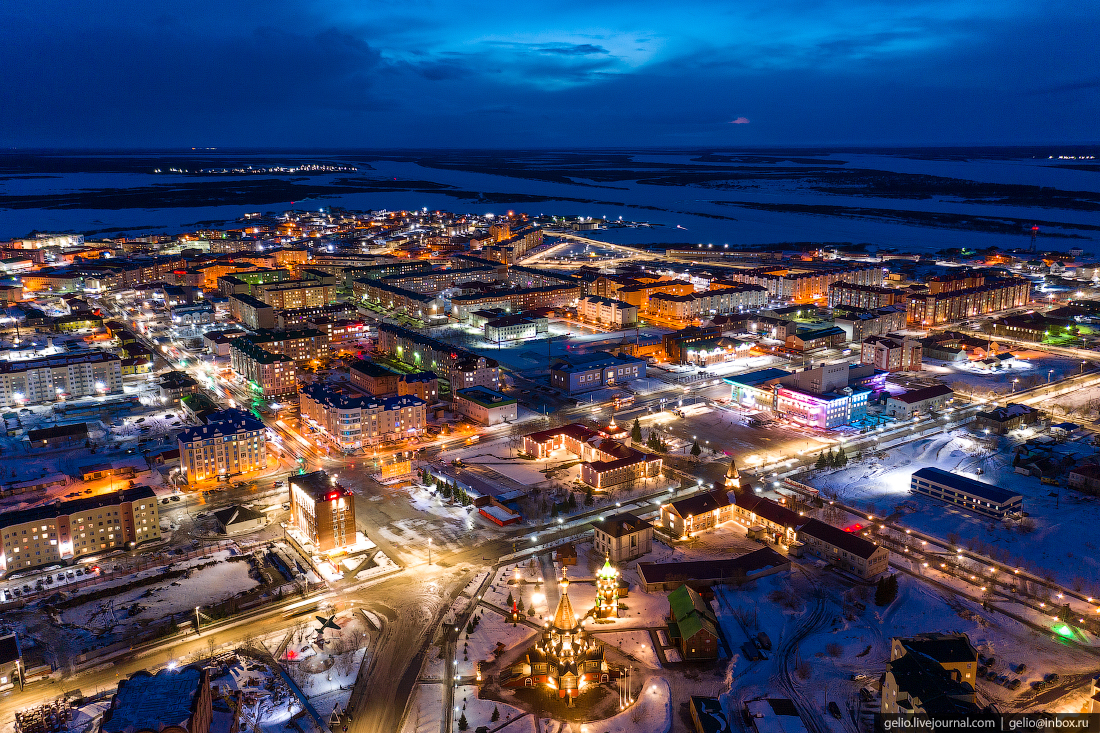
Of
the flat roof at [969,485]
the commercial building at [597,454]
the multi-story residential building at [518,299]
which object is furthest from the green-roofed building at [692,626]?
the multi-story residential building at [518,299]

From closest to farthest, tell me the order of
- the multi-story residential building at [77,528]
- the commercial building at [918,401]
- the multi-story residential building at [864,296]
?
the multi-story residential building at [77,528]
the commercial building at [918,401]
the multi-story residential building at [864,296]

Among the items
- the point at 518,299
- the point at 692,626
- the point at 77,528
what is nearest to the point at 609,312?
the point at 518,299

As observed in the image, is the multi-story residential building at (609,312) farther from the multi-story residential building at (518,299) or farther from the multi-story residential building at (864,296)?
the multi-story residential building at (864,296)

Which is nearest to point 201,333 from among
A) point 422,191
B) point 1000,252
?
point 1000,252

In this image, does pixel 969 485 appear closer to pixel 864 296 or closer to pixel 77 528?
pixel 77 528

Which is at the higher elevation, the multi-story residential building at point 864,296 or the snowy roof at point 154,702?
the multi-story residential building at point 864,296

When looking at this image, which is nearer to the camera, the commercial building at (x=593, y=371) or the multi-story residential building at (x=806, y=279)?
the commercial building at (x=593, y=371)

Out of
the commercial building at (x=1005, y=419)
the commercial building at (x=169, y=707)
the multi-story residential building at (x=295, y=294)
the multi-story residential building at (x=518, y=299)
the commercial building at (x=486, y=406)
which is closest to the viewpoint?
the commercial building at (x=169, y=707)
